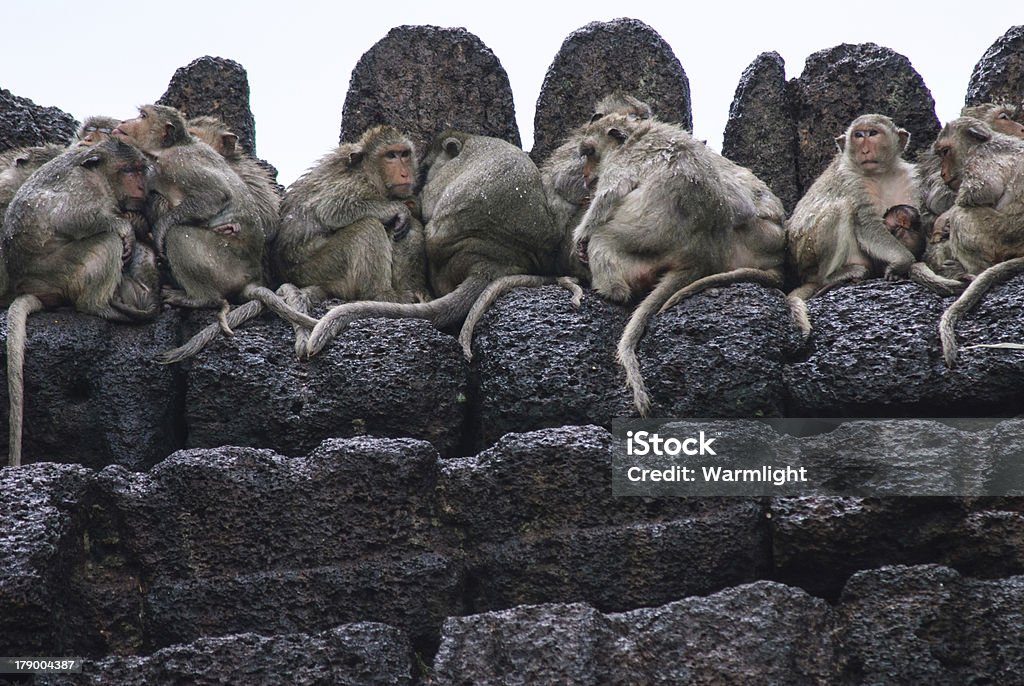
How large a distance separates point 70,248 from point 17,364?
3.30ft

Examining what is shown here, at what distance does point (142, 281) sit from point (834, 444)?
4.56m

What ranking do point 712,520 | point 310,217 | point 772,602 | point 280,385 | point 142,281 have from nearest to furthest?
1. point 772,602
2. point 712,520
3. point 280,385
4. point 142,281
5. point 310,217

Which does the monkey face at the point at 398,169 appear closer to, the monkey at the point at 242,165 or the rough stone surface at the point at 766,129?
the monkey at the point at 242,165

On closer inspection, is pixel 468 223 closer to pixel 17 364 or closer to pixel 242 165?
pixel 242 165

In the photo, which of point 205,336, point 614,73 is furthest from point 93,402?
point 614,73

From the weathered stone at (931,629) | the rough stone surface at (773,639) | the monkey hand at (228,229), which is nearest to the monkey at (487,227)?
the monkey hand at (228,229)

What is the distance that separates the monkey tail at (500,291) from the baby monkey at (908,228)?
2065mm

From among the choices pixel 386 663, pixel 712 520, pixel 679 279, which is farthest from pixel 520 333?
pixel 386 663

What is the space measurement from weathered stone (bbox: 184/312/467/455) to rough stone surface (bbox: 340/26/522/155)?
2.69 meters

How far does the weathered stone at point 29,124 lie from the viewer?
11094mm

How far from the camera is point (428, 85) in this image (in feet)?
37.4

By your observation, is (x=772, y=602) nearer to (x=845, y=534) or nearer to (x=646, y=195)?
(x=845, y=534)

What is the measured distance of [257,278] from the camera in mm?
10062

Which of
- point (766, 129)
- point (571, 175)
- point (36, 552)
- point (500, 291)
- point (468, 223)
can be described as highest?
point (766, 129)
